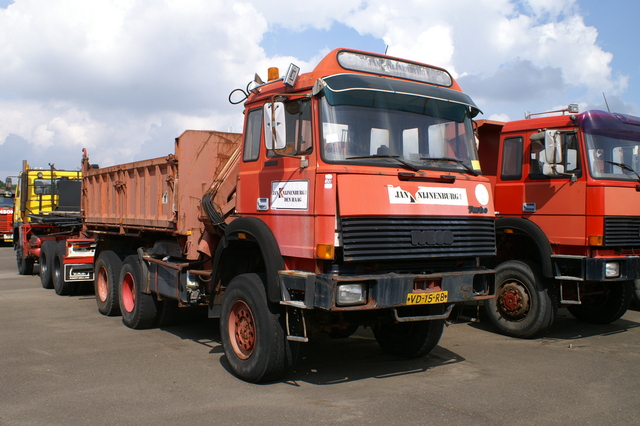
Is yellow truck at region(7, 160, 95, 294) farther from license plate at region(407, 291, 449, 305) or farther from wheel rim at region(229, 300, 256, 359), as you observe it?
license plate at region(407, 291, 449, 305)

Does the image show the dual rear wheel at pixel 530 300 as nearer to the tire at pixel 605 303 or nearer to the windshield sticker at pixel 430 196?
the tire at pixel 605 303

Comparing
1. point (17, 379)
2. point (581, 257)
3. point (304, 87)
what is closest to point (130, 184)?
point (17, 379)

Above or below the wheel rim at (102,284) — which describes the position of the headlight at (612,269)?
above

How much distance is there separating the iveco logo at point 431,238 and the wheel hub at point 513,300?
10.4 ft

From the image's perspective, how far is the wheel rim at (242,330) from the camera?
6238mm

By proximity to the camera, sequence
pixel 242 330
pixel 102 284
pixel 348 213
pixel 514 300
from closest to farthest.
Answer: pixel 348 213
pixel 242 330
pixel 514 300
pixel 102 284

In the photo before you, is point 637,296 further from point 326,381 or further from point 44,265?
point 44,265

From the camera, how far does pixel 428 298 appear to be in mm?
5715

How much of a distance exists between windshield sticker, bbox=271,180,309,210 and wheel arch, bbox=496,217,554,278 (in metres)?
4.03

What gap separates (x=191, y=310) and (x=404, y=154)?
4.93 m

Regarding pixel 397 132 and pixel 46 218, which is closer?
pixel 397 132

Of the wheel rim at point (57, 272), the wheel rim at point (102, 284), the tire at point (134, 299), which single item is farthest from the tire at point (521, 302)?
the wheel rim at point (57, 272)

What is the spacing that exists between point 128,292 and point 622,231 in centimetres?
701

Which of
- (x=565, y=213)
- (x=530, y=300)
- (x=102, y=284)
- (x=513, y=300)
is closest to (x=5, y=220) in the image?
(x=102, y=284)
